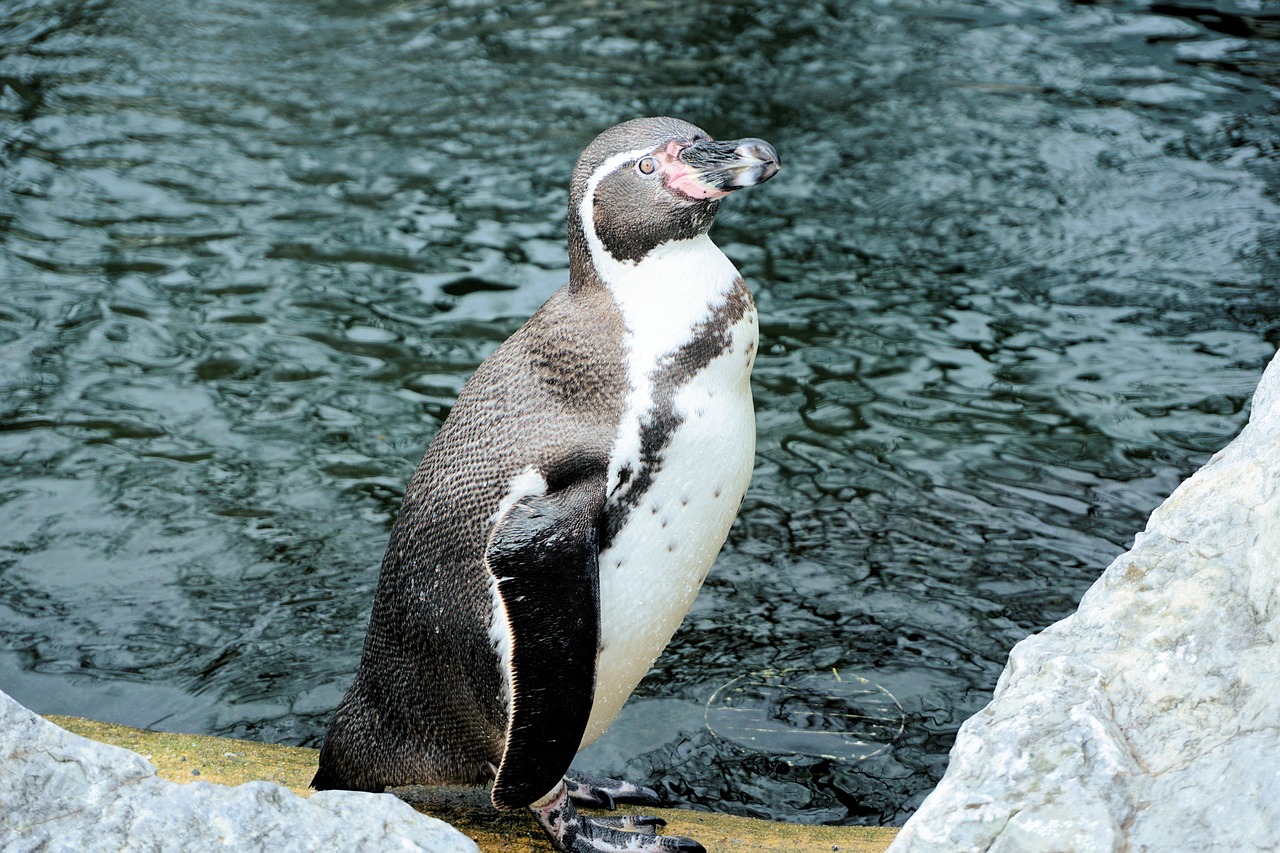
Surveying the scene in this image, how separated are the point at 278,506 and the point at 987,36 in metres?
5.82

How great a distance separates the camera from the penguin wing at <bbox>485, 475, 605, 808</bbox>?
104 inches

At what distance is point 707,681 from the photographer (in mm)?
3855

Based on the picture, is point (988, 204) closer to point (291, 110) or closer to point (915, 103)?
point (915, 103)

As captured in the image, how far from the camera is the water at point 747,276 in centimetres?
400

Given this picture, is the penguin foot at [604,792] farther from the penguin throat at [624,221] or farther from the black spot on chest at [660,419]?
the penguin throat at [624,221]

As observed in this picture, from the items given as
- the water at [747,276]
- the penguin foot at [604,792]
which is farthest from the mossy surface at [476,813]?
the water at [747,276]

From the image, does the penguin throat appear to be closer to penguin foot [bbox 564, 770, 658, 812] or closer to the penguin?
the penguin

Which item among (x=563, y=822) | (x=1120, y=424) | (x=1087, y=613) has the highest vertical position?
(x=1087, y=613)

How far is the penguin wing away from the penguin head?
560 millimetres

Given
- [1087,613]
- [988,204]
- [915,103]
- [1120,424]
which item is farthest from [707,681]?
[915,103]

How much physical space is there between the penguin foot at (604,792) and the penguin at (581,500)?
0.51 ft

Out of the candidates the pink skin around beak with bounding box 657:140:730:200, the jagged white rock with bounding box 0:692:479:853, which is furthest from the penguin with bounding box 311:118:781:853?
the jagged white rock with bounding box 0:692:479:853

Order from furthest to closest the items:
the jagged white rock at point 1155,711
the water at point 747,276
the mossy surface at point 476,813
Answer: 1. the water at point 747,276
2. the mossy surface at point 476,813
3. the jagged white rock at point 1155,711

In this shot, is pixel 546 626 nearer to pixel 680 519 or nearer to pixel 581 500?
pixel 581 500
